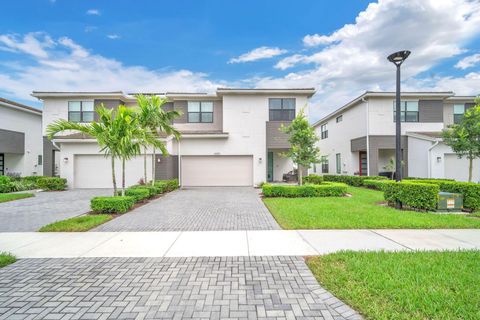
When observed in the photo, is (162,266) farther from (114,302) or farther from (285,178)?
(285,178)

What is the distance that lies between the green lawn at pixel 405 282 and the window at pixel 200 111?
49.2ft

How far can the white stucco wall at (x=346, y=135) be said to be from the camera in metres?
17.8

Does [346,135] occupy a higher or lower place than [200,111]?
lower

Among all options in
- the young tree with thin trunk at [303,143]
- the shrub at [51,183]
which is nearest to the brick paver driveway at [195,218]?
the young tree with thin trunk at [303,143]

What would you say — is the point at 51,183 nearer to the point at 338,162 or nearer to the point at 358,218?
the point at 358,218

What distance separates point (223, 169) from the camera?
56.2 feet

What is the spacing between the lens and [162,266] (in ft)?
12.8

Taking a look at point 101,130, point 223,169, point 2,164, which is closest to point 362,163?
point 223,169

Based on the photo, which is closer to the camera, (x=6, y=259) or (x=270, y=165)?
(x=6, y=259)

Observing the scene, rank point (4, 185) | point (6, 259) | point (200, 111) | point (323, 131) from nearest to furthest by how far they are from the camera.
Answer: point (6, 259) < point (4, 185) < point (200, 111) < point (323, 131)

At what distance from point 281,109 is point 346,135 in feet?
23.9

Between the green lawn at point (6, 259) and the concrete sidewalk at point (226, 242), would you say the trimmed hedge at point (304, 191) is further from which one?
the green lawn at point (6, 259)

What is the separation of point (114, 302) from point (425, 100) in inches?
853

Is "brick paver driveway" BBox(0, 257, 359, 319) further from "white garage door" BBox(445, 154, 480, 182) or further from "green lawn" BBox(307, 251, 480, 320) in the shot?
"white garage door" BBox(445, 154, 480, 182)
